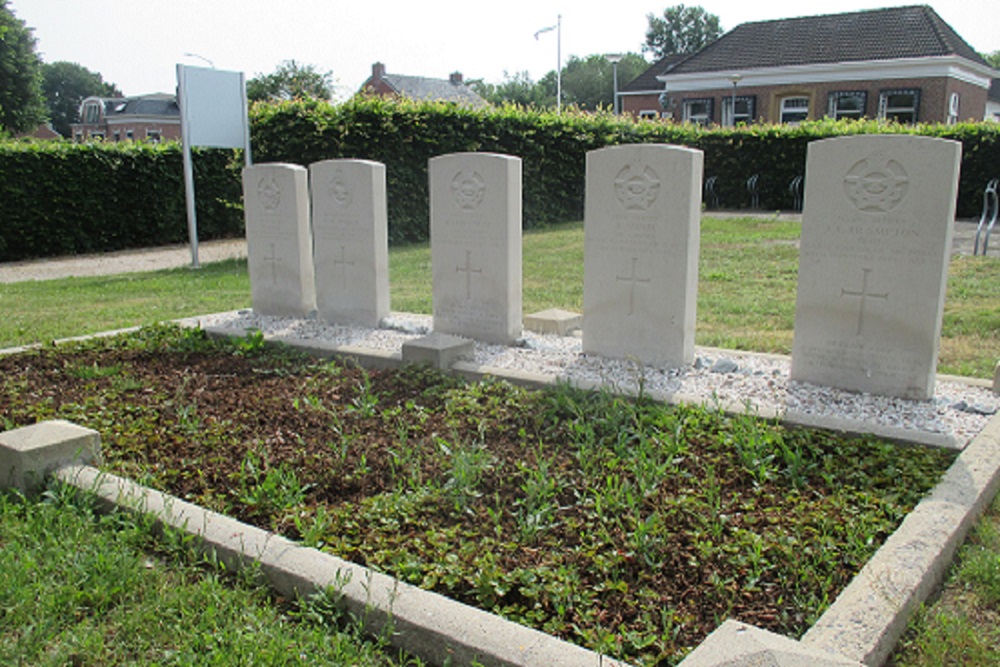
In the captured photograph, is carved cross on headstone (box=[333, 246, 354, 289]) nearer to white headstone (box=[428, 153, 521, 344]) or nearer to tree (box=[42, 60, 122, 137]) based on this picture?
white headstone (box=[428, 153, 521, 344])

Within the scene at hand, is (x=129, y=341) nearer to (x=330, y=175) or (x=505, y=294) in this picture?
(x=330, y=175)

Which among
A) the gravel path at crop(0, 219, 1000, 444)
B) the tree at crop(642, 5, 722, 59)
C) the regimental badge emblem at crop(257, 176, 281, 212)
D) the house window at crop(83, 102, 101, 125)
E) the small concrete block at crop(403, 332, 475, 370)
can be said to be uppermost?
the tree at crop(642, 5, 722, 59)

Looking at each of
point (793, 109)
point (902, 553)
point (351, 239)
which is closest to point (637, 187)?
point (351, 239)

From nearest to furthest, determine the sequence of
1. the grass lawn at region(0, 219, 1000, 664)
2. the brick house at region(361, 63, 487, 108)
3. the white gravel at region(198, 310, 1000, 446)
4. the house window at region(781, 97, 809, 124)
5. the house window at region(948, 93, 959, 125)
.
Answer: the grass lawn at region(0, 219, 1000, 664) < the white gravel at region(198, 310, 1000, 446) < the house window at region(948, 93, 959, 125) < the house window at region(781, 97, 809, 124) < the brick house at region(361, 63, 487, 108)

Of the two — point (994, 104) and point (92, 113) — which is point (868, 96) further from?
point (92, 113)

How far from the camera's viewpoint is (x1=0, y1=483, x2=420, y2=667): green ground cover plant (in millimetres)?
2467

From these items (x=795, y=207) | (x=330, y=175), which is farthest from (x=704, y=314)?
(x=795, y=207)

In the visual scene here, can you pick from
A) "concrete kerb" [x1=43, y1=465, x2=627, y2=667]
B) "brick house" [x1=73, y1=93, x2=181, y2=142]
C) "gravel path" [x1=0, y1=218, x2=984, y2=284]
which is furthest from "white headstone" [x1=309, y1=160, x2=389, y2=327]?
"brick house" [x1=73, y1=93, x2=181, y2=142]

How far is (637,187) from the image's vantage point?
561 centimetres

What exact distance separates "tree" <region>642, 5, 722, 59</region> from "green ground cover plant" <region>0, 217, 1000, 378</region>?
67869 millimetres

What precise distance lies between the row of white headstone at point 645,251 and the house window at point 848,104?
27.4 metres

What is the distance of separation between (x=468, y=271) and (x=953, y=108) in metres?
29.3

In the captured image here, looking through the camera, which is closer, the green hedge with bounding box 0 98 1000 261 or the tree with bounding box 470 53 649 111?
the green hedge with bounding box 0 98 1000 261

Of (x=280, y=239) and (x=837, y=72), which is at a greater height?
(x=837, y=72)
